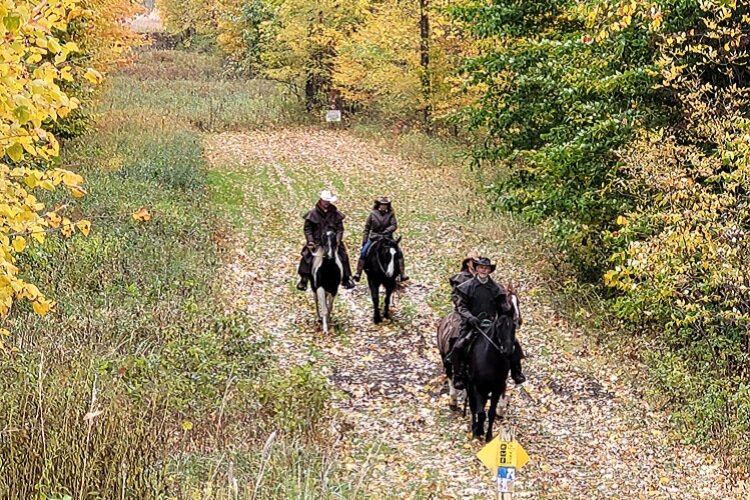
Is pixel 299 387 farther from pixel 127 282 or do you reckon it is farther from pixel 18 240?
pixel 18 240

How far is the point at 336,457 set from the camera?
8.71m

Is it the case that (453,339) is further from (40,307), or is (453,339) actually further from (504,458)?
(40,307)

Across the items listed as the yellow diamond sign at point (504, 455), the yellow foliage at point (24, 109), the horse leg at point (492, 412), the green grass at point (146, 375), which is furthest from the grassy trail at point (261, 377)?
the yellow diamond sign at point (504, 455)

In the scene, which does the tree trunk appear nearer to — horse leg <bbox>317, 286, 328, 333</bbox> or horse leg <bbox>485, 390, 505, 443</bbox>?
horse leg <bbox>317, 286, 328, 333</bbox>

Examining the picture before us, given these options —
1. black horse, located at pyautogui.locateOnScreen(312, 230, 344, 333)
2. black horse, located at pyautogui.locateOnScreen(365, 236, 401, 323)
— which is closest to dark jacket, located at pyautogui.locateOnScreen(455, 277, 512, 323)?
black horse, located at pyautogui.locateOnScreen(312, 230, 344, 333)

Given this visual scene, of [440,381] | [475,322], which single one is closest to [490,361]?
[475,322]

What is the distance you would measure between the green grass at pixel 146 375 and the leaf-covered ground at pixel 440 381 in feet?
2.55

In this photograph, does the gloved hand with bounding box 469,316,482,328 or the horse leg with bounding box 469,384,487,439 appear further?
the horse leg with bounding box 469,384,487,439

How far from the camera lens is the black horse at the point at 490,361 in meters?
9.82

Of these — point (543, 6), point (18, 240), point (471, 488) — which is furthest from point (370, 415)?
point (543, 6)

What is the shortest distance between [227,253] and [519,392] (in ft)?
30.4

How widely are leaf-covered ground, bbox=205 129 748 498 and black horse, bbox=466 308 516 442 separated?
0.62 m

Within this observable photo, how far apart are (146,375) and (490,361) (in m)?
4.02

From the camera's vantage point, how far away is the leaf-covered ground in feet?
31.3
